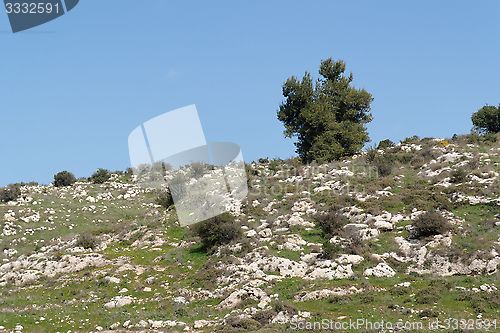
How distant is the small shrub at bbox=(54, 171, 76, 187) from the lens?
66.2 metres

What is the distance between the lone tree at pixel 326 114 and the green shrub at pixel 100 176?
70.7ft

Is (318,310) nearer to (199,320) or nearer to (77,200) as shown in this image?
(199,320)

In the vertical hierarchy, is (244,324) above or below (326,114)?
below

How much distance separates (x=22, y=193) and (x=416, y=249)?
42.7 meters

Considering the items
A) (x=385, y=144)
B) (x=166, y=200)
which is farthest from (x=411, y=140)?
(x=166, y=200)

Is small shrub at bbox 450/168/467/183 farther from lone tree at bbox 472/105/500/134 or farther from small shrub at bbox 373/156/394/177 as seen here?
lone tree at bbox 472/105/500/134

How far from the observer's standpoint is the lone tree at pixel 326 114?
200 ft

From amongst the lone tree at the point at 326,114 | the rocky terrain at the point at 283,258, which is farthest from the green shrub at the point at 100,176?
the lone tree at the point at 326,114

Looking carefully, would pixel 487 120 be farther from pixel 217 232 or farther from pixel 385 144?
pixel 217 232

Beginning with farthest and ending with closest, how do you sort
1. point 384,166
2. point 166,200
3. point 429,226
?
point 166,200 → point 384,166 → point 429,226

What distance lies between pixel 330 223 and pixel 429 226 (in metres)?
5.88

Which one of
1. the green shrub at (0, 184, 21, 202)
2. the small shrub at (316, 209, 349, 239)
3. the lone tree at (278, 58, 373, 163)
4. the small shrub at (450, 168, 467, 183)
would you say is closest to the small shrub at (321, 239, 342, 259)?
the small shrub at (316, 209, 349, 239)

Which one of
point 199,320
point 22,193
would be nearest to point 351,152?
point 22,193

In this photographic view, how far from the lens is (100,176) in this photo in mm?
68062
